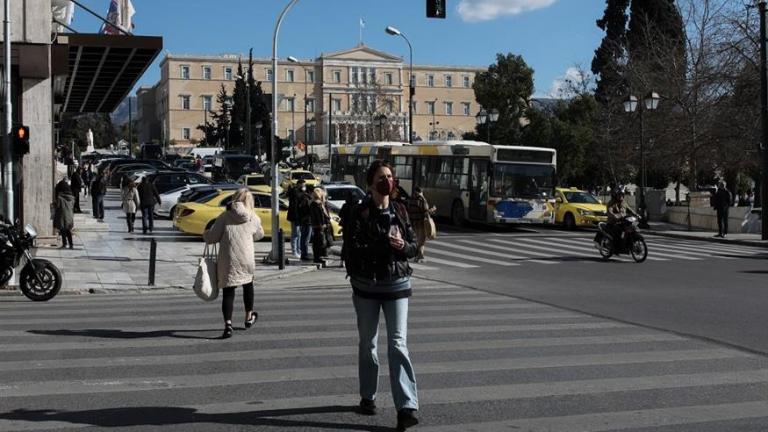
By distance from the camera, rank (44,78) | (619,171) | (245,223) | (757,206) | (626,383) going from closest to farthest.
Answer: (626,383) → (245,223) → (44,78) → (757,206) → (619,171)

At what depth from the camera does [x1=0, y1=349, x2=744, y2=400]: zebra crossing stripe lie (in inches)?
309

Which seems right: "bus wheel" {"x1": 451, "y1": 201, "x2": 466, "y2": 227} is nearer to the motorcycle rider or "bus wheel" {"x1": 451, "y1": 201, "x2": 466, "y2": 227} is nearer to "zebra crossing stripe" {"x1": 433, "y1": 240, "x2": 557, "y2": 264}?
"zebra crossing stripe" {"x1": 433, "y1": 240, "x2": 557, "y2": 264}

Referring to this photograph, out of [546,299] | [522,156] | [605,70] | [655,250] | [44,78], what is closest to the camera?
[546,299]

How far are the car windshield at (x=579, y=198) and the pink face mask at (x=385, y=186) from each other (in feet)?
101

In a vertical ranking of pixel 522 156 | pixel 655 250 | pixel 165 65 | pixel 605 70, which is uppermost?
pixel 165 65

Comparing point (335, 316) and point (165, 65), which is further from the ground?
point (165, 65)

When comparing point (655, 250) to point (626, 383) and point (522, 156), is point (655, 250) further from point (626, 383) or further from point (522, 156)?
point (626, 383)

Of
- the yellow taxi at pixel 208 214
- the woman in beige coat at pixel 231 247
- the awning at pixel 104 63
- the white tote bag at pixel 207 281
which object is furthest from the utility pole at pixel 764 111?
the white tote bag at pixel 207 281

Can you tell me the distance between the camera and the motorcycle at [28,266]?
48.7 feet

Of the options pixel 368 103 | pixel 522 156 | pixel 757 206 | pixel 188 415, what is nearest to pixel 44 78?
pixel 522 156

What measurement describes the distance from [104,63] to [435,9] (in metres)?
11.8

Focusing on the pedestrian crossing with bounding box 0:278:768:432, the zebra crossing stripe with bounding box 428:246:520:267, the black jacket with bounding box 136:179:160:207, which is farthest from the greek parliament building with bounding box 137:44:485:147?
the pedestrian crossing with bounding box 0:278:768:432

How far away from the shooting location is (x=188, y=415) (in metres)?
6.91

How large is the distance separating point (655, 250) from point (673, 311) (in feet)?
45.7
